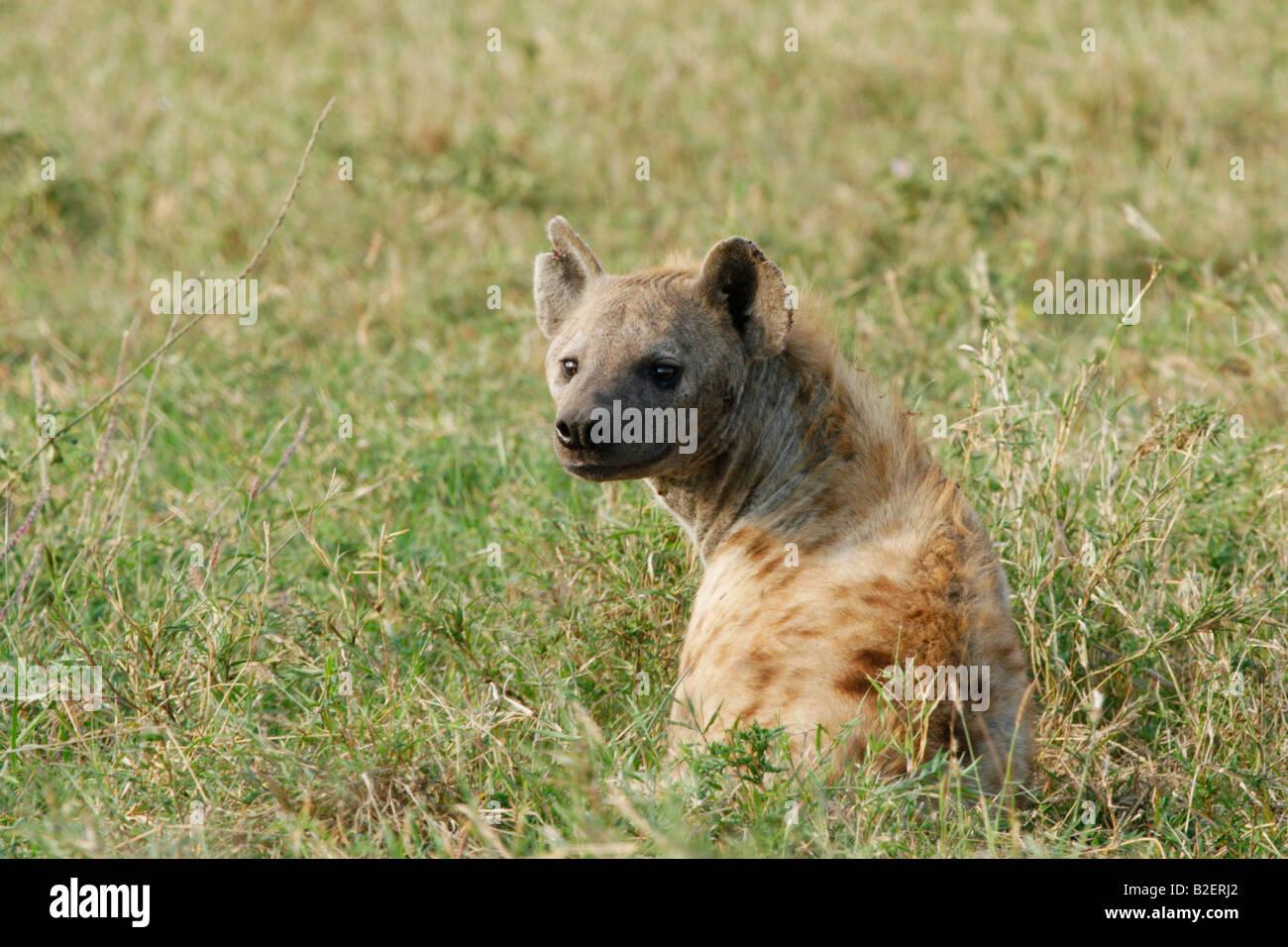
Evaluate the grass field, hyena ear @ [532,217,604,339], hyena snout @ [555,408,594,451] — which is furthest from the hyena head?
the grass field

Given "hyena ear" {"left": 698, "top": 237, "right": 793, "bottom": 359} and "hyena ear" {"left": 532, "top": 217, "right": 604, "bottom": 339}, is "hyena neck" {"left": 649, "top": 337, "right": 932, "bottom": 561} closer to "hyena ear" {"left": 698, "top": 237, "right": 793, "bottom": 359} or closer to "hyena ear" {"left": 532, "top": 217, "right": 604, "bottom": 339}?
"hyena ear" {"left": 698, "top": 237, "right": 793, "bottom": 359}

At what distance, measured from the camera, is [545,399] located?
21.2 feet

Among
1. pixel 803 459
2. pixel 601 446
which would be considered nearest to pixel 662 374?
pixel 601 446

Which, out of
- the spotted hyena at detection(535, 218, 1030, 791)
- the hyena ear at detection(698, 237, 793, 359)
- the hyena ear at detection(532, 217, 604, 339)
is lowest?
the spotted hyena at detection(535, 218, 1030, 791)

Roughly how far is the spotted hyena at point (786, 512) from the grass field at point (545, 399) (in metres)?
0.20

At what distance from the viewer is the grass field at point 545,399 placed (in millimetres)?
3826

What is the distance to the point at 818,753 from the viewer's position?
3520 mm

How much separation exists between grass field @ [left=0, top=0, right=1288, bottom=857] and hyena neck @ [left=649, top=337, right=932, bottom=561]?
1.20 feet

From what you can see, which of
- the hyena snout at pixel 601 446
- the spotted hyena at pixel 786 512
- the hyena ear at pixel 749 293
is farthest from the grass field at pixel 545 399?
the hyena snout at pixel 601 446

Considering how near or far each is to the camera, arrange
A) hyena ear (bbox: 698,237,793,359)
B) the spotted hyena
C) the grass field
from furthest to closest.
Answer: hyena ear (bbox: 698,237,793,359)
the grass field
the spotted hyena

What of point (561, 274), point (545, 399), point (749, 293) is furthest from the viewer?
point (545, 399)

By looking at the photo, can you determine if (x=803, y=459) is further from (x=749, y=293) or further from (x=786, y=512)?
(x=749, y=293)

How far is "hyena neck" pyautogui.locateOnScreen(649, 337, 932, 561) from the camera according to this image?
13.6ft

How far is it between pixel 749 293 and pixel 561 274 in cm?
69
